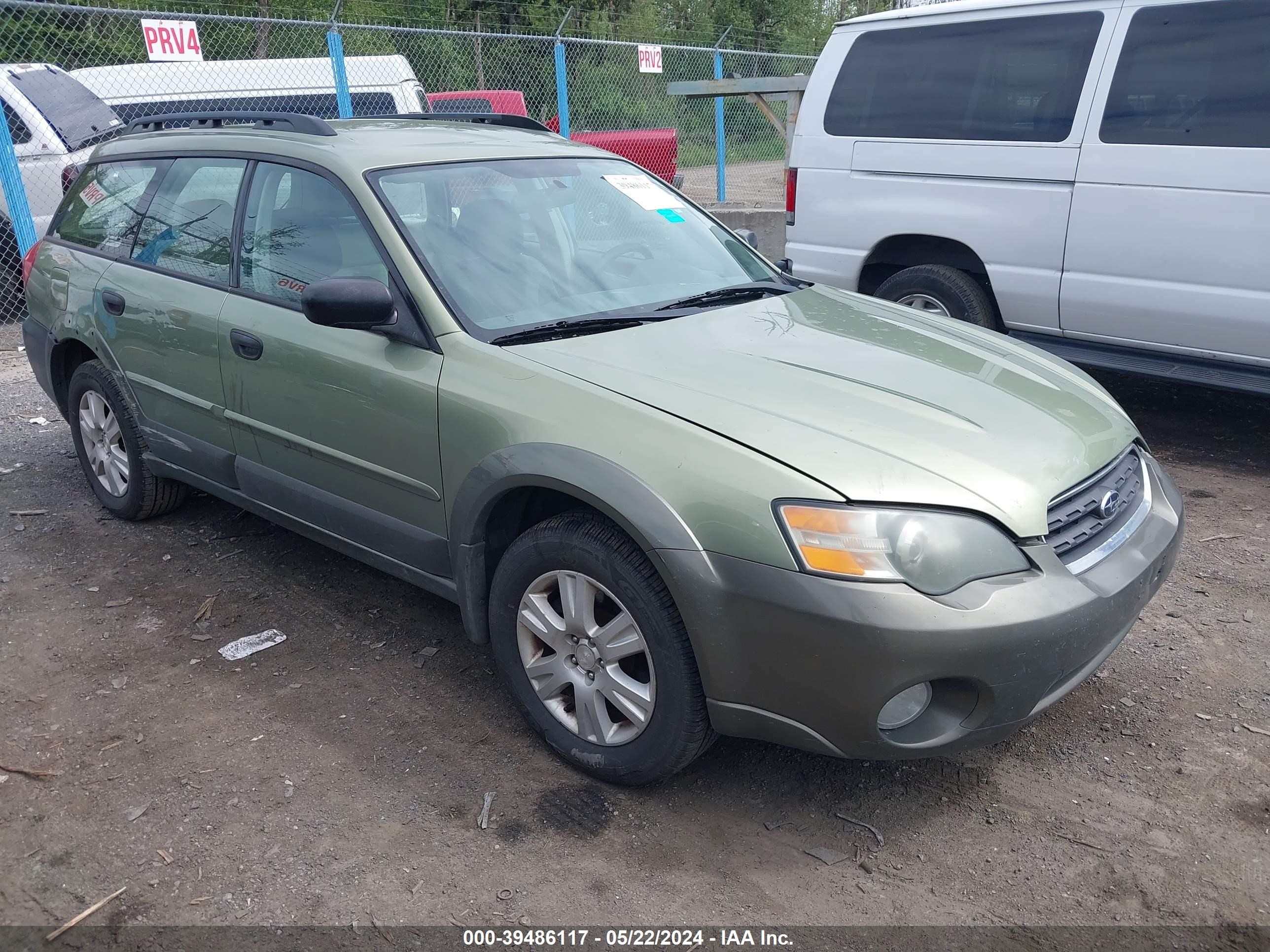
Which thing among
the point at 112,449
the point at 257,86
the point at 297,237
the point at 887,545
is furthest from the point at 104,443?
the point at 257,86

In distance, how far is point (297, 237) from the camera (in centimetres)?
362

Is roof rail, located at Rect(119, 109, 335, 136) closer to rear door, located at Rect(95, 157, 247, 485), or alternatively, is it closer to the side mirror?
rear door, located at Rect(95, 157, 247, 485)

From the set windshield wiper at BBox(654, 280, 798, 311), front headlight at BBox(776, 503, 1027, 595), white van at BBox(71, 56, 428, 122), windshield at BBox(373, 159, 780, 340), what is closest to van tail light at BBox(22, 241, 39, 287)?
windshield at BBox(373, 159, 780, 340)

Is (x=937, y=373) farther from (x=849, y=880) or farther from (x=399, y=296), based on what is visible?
(x=399, y=296)

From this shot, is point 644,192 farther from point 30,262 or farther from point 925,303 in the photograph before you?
point 30,262

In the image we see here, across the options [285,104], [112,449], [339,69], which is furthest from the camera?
[285,104]

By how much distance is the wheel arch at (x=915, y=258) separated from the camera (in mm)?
5977

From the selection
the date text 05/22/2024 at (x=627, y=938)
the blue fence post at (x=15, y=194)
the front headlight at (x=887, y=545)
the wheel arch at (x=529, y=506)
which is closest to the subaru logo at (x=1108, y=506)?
the front headlight at (x=887, y=545)

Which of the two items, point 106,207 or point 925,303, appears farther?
point 925,303

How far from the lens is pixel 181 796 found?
9.59 feet

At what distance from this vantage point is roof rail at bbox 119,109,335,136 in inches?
151

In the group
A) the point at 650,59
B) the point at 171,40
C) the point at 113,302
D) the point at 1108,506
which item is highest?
the point at 171,40

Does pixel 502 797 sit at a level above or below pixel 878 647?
below

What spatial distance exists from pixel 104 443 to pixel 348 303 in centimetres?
241
